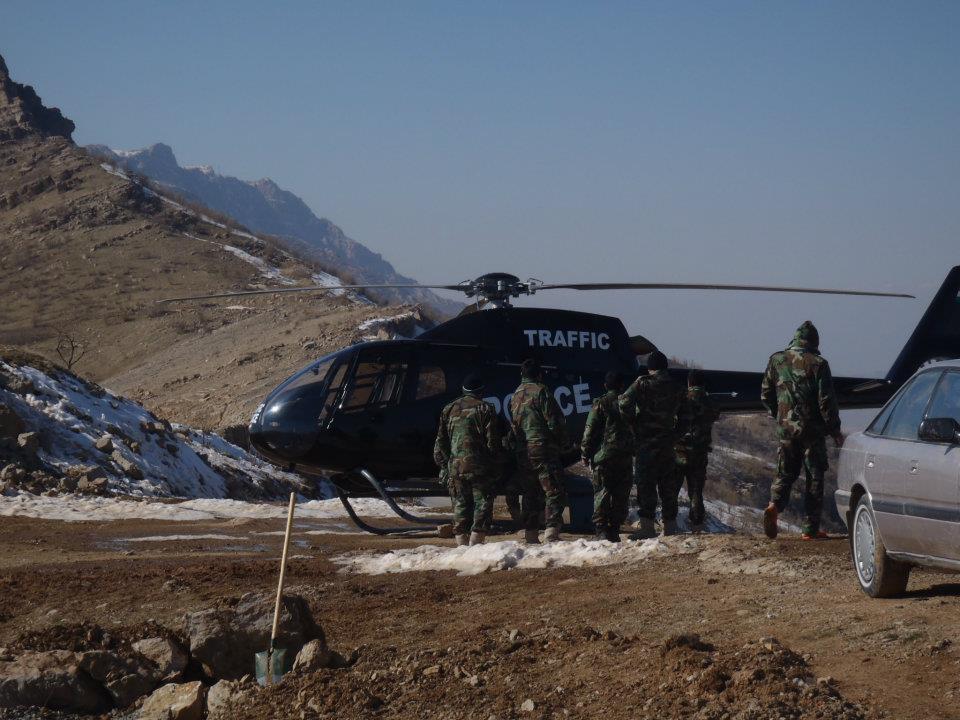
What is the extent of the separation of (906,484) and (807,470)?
386 centimetres

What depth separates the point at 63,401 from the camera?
23188 millimetres

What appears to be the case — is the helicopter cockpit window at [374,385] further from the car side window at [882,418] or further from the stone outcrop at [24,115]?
the stone outcrop at [24,115]

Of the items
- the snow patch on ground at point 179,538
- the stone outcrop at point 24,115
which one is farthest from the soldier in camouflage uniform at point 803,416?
the stone outcrop at point 24,115

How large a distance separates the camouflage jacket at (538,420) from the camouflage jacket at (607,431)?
0.29m

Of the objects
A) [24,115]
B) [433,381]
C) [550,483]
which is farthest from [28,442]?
[24,115]

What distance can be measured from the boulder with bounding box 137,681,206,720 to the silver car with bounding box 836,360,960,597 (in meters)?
4.17

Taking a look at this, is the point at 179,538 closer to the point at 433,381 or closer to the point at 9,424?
the point at 433,381

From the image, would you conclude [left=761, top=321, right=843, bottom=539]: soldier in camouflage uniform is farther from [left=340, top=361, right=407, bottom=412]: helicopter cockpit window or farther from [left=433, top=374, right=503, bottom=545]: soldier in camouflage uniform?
[left=340, top=361, right=407, bottom=412]: helicopter cockpit window

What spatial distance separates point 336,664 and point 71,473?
48.7ft

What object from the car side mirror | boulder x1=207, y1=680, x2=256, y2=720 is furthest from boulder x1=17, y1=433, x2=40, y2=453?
the car side mirror

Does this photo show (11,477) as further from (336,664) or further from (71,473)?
(336,664)

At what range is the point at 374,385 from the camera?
14062 millimetres

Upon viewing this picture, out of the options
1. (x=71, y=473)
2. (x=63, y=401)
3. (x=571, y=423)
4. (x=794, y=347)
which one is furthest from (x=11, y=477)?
(x=794, y=347)

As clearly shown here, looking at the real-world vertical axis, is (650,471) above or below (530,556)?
above
